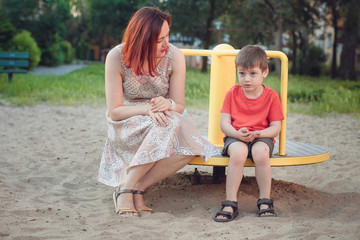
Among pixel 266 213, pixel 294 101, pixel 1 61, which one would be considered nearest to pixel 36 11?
pixel 1 61

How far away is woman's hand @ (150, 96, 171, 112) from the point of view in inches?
129

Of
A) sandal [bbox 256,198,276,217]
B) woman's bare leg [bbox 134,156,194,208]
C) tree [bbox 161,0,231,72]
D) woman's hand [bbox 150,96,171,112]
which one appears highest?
tree [bbox 161,0,231,72]

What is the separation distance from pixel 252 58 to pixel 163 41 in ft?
2.16

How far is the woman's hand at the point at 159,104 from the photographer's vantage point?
3.29 metres

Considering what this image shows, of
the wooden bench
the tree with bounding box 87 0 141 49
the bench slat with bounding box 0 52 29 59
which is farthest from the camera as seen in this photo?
the tree with bounding box 87 0 141 49

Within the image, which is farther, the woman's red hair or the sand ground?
the woman's red hair

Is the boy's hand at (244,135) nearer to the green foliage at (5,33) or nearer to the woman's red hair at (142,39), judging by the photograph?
the woman's red hair at (142,39)

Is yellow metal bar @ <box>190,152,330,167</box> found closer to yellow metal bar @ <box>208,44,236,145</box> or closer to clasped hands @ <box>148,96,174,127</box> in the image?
clasped hands @ <box>148,96,174,127</box>

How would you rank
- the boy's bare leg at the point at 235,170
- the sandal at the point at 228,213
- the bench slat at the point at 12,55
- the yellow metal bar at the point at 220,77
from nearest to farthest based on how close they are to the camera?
the sandal at the point at 228,213 → the boy's bare leg at the point at 235,170 → the yellow metal bar at the point at 220,77 → the bench slat at the point at 12,55

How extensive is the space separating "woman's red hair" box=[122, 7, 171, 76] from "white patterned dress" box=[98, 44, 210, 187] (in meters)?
0.09

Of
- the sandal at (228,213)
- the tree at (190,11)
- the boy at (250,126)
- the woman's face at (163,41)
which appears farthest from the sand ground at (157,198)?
the tree at (190,11)

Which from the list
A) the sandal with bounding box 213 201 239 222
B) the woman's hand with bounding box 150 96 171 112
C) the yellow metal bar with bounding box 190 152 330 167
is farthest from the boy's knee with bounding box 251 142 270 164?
the woman's hand with bounding box 150 96 171 112

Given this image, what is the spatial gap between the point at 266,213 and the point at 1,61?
12.5 meters

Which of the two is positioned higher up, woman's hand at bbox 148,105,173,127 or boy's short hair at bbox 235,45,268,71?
boy's short hair at bbox 235,45,268,71
